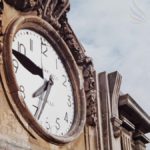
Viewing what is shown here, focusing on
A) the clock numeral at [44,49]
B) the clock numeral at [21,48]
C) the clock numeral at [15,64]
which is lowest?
the clock numeral at [15,64]

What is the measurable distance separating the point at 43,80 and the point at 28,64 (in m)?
0.30

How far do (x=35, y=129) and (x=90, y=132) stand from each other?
153 centimetres

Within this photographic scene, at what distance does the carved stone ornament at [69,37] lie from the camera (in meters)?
8.20

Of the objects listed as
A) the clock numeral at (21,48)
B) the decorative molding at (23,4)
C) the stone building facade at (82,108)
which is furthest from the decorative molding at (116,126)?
the decorative molding at (23,4)

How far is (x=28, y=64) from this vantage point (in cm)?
763

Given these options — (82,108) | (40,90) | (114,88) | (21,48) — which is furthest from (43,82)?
(114,88)

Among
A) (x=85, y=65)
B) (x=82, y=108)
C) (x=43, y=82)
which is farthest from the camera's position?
(x=85, y=65)

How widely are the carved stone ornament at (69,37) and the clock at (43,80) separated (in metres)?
0.15

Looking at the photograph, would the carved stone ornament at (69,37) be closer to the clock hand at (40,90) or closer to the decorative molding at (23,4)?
the decorative molding at (23,4)

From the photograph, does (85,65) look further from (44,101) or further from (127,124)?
(127,124)

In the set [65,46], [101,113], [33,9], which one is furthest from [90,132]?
[33,9]

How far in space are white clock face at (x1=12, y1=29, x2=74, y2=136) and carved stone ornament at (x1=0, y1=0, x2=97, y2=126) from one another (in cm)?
32

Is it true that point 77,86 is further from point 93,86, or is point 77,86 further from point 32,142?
point 32,142

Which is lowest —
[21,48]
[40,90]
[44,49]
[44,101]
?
[44,101]
